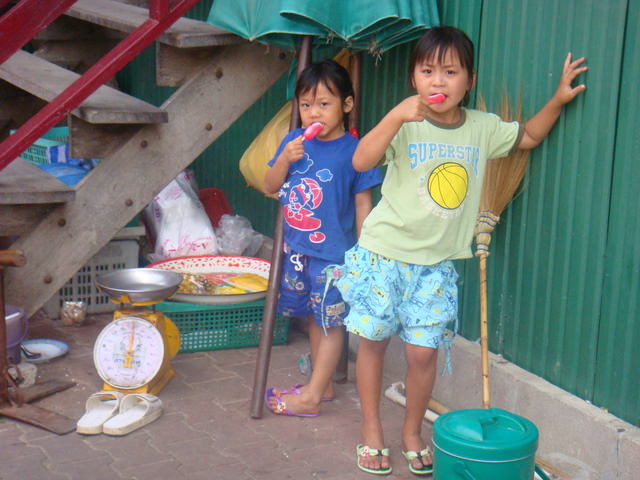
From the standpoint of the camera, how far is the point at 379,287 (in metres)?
3.39

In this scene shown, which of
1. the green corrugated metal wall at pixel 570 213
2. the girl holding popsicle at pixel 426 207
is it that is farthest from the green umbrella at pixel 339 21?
the girl holding popsicle at pixel 426 207

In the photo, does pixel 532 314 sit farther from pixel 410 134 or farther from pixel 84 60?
pixel 84 60

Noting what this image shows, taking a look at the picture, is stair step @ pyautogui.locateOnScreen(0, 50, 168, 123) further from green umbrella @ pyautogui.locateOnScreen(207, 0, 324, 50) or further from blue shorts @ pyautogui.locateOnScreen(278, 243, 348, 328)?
blue shorts @ pyautogui.locateOnScreen(278, 243, 348, 328)

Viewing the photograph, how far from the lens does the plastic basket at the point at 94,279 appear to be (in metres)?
5.44

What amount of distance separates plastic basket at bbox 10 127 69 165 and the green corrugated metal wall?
3.52m

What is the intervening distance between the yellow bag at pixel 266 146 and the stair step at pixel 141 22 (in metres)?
0.46

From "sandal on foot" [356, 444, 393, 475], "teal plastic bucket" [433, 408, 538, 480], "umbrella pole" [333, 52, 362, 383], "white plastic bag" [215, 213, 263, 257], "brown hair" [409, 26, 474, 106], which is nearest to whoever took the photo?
"teal plastic bucket" [433, 408, 538, 480]

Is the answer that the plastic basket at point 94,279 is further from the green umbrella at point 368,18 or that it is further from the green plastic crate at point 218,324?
the green umbrella at point 368,18

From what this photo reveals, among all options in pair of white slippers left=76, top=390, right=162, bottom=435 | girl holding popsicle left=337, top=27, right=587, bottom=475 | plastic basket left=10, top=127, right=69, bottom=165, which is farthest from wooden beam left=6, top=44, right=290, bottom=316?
plastic basket left=10, top=127, right=69, bottom=165

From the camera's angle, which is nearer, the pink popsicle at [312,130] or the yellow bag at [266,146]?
the pink popsicle at [312,130]

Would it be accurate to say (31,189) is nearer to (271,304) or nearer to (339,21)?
(271,304)

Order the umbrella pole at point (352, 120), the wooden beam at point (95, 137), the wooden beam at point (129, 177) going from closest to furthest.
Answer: the umbrella pole at point (352, 120), the wooden beam at point (95, 137), the wooden beam at point (129, 177)

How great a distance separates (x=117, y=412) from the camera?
3971 millimetres

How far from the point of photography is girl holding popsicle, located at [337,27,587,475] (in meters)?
3.21
